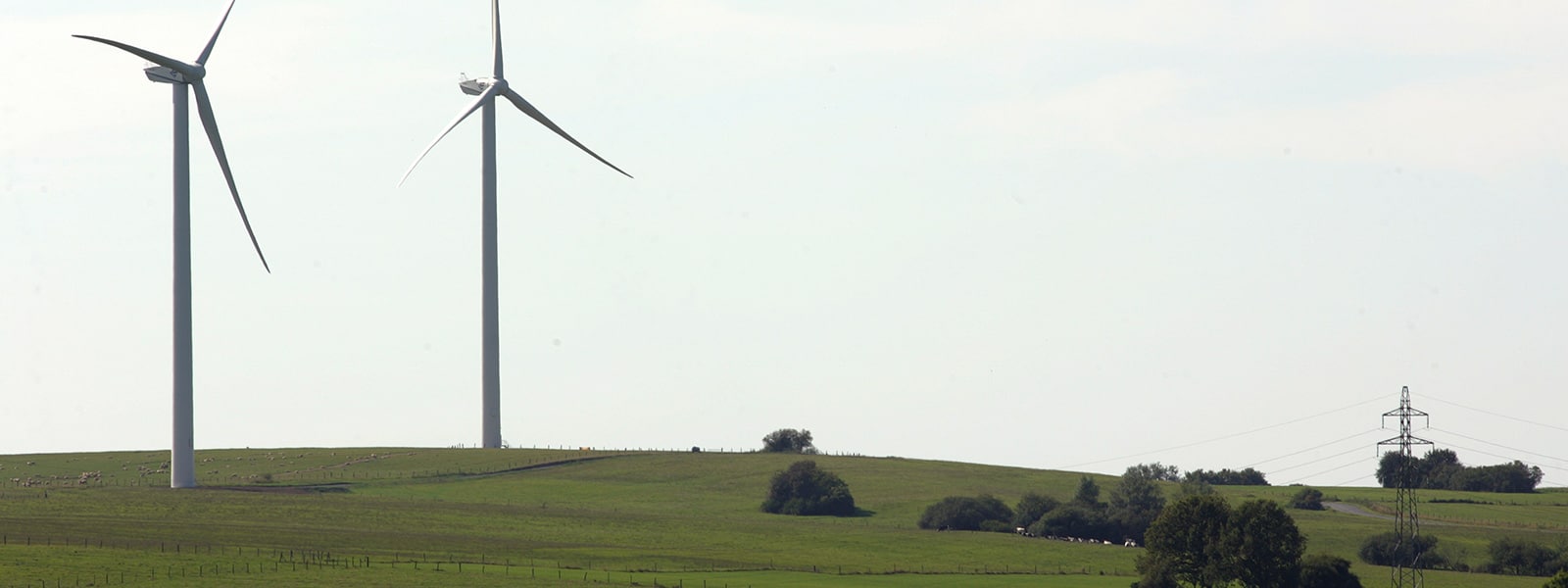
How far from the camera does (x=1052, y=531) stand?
407ft

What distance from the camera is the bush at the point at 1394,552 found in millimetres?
110750

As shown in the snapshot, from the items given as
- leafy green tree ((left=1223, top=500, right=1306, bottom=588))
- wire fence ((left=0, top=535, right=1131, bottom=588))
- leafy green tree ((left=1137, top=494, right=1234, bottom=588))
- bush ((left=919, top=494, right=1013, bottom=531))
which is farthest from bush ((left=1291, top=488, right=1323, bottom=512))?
wire fence ((left=0, top=535, right=1131, bottom=588))

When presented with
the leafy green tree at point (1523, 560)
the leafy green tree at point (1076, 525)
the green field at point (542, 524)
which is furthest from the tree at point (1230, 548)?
the leafy green tree at point (1076, 525)

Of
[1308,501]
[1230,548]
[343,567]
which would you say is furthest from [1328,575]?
[343,567]

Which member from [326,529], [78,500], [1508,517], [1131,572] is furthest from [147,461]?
[1508,517]

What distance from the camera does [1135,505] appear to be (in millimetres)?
134000

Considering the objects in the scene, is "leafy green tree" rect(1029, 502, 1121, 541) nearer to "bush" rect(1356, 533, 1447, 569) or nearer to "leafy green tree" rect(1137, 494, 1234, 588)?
"bush" rect(1356, 533, 1447, 569)

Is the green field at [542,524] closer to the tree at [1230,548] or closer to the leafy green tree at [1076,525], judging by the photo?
the tree at [1230,548]

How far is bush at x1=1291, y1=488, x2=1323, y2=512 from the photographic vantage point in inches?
5605

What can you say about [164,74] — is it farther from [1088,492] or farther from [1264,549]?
[1264,549]

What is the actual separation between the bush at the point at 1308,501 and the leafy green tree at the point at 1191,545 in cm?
4257

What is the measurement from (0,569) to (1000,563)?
2083 inches

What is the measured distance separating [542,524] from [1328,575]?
47.4m

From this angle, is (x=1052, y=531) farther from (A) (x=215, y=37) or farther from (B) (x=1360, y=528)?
(A) (x=215, y=37)
